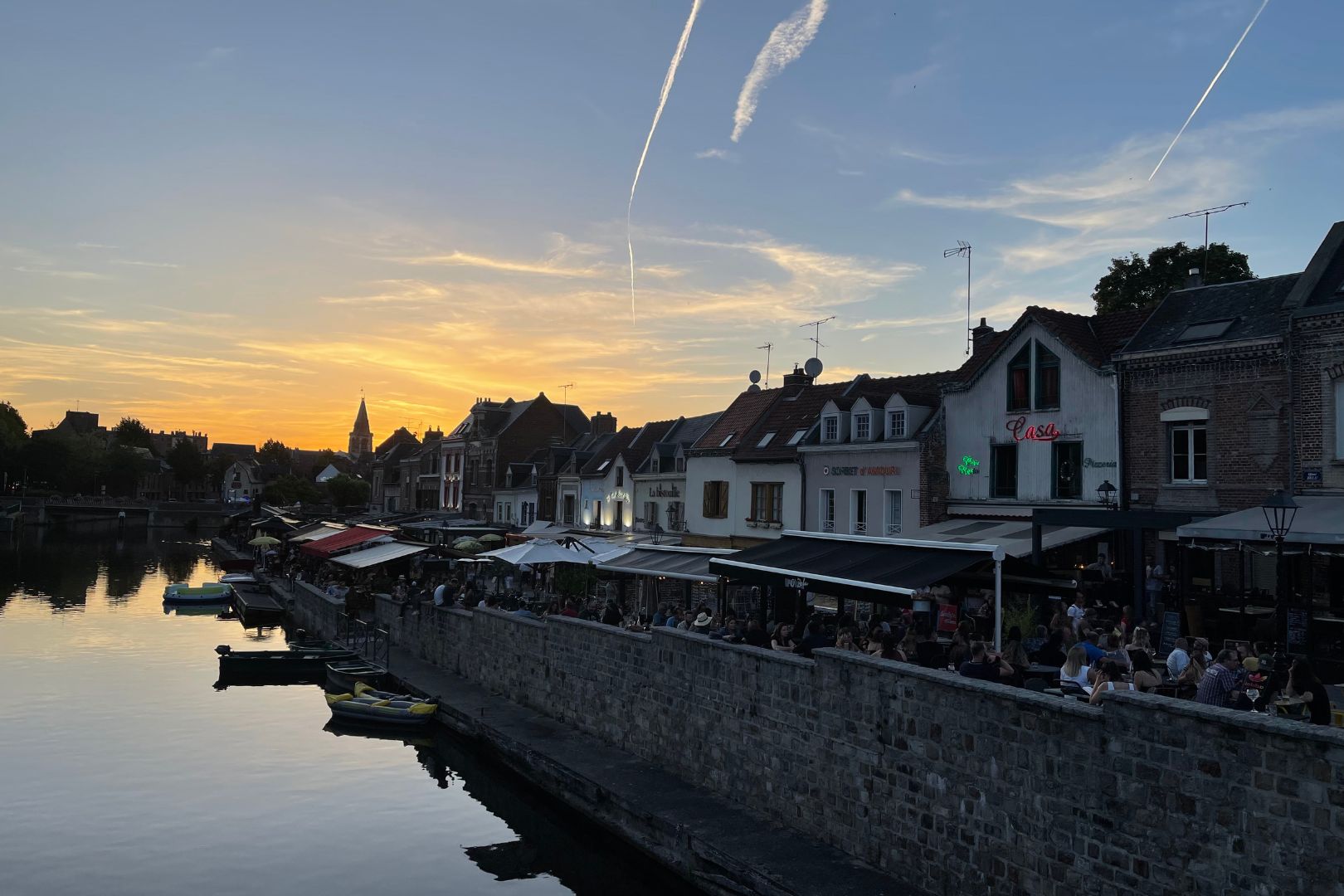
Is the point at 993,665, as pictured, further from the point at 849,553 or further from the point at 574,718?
the point at 574,718

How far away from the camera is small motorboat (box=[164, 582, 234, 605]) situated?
165 feet

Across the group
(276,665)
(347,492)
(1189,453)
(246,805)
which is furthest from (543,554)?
(347,492)

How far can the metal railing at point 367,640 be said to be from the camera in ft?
99.4

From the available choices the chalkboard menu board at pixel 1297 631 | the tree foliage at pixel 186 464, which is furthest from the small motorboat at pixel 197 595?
the tree foliage at pixel 186 464

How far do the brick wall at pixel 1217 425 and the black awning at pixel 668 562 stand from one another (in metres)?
11.2

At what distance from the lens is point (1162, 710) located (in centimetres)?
895

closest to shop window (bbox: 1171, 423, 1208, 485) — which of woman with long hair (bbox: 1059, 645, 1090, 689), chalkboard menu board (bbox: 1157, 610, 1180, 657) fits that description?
chalkboard menu board (bbox: 1157, 610, 1180, 657)

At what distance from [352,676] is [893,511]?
→ 1781cm

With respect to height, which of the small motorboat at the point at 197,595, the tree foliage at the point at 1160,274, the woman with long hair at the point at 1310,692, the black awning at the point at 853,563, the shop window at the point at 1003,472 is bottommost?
the small motorboat at the point at 197,595

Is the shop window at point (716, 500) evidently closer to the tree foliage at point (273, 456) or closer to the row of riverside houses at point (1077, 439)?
the row of riverside houses at point (1077, 439)

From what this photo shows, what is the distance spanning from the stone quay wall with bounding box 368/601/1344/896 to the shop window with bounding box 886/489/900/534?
15316mm

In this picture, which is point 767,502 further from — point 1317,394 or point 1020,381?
point 1317,394

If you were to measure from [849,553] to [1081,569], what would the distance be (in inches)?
326

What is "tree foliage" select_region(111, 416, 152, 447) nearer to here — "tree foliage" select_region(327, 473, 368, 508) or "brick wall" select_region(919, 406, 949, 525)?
"tree foliage" select_region(327, 473, 368, 508)
